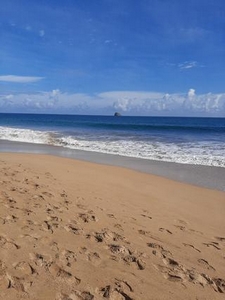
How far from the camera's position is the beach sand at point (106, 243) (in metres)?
2.91

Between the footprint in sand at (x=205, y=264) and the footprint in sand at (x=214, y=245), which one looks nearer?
the footprint in sand at (x=205, y=264)

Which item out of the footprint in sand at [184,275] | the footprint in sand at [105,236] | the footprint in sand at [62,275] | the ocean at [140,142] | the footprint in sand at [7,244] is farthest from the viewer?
the ocean at [140,142]

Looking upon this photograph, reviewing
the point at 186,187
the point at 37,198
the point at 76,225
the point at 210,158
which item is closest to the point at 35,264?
the point at 76,225

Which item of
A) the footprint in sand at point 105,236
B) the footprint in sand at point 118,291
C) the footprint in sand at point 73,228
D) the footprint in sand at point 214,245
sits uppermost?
the footprint in sand at point 73,228

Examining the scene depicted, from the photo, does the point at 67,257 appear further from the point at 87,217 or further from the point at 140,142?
the point at 140,142

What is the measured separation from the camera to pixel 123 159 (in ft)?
42.7

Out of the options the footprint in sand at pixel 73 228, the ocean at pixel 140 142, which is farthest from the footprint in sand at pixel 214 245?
the ocean at pixel 140 142

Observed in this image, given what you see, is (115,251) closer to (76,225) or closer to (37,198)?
(76,225)

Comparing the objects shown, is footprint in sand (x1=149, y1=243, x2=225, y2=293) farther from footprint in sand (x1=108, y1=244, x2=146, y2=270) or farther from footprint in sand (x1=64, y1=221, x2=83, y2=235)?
footprint in sand (x1=64, y1=221, x2=83, y2=235)

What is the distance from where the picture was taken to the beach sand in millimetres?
2914

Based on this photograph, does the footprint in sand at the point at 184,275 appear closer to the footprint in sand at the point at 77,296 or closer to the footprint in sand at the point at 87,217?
the footprint in sand at the point at 77,296

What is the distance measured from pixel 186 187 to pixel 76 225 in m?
4.39

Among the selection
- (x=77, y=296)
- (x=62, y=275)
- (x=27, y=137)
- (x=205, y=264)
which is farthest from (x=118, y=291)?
(x=27, y=137)

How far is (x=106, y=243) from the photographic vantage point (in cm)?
384
